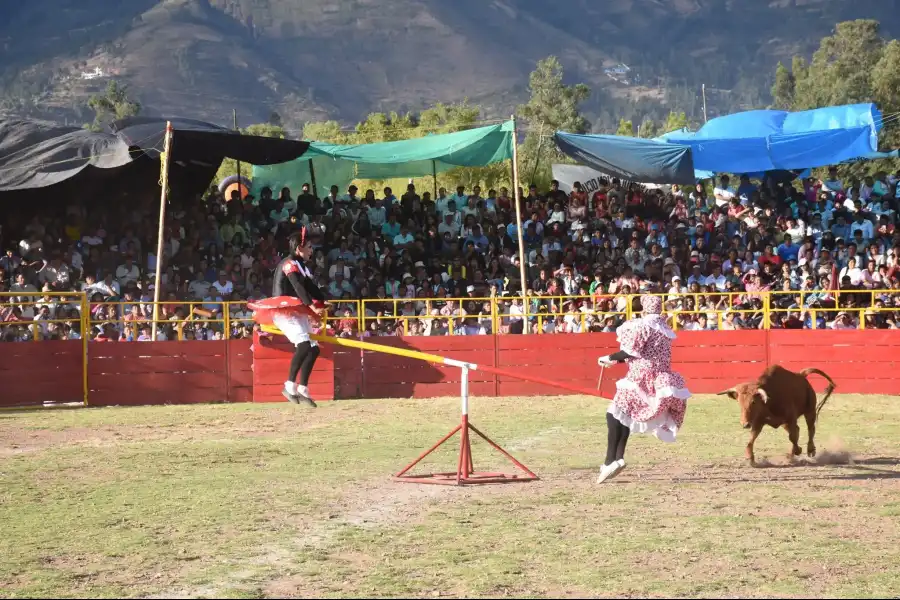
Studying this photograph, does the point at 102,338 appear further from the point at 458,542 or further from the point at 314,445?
the point at 458,542

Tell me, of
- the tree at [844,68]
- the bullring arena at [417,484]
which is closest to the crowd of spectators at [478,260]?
the bullring arena at [417,484]

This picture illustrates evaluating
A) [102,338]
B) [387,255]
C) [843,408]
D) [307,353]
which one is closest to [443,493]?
[307,353]

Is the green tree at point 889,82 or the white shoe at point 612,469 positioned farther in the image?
the green tree at point 889,82

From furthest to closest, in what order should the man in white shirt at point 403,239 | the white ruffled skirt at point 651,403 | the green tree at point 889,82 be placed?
the green tree at point 889,82, the man in white shirt at point 403,239, the white ruffled skirt at point 651,403

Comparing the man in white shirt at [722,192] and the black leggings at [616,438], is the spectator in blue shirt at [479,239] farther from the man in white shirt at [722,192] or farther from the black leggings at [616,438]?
the black leggings at [616,438]

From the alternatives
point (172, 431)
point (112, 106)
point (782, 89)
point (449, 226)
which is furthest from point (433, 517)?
point (782, 89)

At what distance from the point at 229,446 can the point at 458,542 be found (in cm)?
596

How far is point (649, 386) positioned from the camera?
10.2 m

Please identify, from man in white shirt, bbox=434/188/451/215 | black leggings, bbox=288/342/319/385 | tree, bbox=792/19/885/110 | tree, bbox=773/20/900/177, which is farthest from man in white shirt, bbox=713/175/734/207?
tree, bbox=792/19/885/110

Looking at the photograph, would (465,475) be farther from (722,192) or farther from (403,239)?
(722,192)

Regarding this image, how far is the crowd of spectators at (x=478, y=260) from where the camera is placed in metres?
20.5

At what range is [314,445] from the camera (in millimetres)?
13516

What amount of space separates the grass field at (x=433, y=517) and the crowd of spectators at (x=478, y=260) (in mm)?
5640

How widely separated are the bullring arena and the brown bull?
39 centimetres
